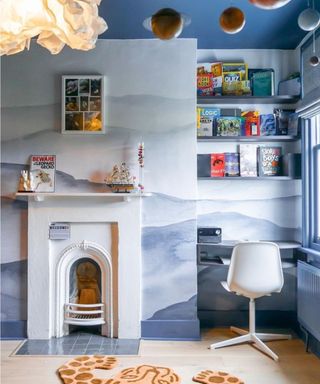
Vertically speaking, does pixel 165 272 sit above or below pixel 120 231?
below

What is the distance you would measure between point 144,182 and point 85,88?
1056mm

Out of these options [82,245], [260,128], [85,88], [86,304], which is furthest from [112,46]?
[86,304]

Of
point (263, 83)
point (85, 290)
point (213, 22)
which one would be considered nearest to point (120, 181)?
point (85, 290)

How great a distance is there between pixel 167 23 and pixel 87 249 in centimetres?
249

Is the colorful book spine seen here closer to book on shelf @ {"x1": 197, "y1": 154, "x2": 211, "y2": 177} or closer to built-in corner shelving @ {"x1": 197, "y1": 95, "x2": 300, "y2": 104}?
built-in corner shelving @ {"x1": 197, "y1": 95, "x2": 300, "y2": 104}

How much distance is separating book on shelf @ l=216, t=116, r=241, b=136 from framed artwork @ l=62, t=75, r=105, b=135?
1167 millimetres

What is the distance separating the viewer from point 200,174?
3.70m

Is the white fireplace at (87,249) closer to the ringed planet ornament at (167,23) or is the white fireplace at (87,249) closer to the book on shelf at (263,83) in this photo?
the book on shelf at (263,83)

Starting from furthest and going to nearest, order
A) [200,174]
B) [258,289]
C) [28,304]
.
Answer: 1. [200,174]
2. [28,304]
3. [258,289]

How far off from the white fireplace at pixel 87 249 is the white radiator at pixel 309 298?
147cm

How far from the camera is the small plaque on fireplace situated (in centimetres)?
344

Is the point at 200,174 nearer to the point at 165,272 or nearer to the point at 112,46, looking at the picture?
the point at 165,272

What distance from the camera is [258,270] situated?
10.0 feet

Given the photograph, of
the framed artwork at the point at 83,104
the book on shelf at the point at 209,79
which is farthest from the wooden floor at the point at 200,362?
the book on shelf at the point at 209,79
